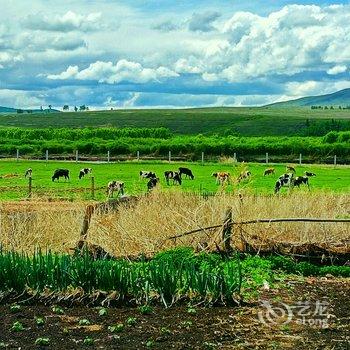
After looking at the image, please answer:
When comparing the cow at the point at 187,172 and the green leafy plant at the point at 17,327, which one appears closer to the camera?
the green leafy plant at the point at 17,327

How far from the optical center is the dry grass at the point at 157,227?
15.5 m

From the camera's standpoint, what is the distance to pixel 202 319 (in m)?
9.95

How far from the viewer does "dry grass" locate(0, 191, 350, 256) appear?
1546 centimetres

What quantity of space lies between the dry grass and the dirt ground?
4.07 meters

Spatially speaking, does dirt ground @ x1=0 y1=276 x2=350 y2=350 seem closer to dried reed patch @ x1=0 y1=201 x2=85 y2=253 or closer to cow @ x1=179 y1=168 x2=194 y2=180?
dried reed patch @ x1=0 y1=201 x2=85 y2=253

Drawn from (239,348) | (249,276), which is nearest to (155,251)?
(249,276)

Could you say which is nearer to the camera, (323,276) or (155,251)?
(323,276)

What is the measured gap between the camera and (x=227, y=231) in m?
14.6

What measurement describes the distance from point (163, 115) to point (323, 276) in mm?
165744

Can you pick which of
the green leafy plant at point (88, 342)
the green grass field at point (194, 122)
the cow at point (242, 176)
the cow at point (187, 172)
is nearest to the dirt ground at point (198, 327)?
the green leafy plant at point (88, 342)

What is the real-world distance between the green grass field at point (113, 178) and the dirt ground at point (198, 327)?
55.0 feet

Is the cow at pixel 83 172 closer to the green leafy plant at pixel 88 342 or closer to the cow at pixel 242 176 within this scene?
the cow at pixel 242 176

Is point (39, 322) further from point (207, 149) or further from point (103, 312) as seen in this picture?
point (207, 149)

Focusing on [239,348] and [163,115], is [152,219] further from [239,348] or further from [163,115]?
[163,115]
